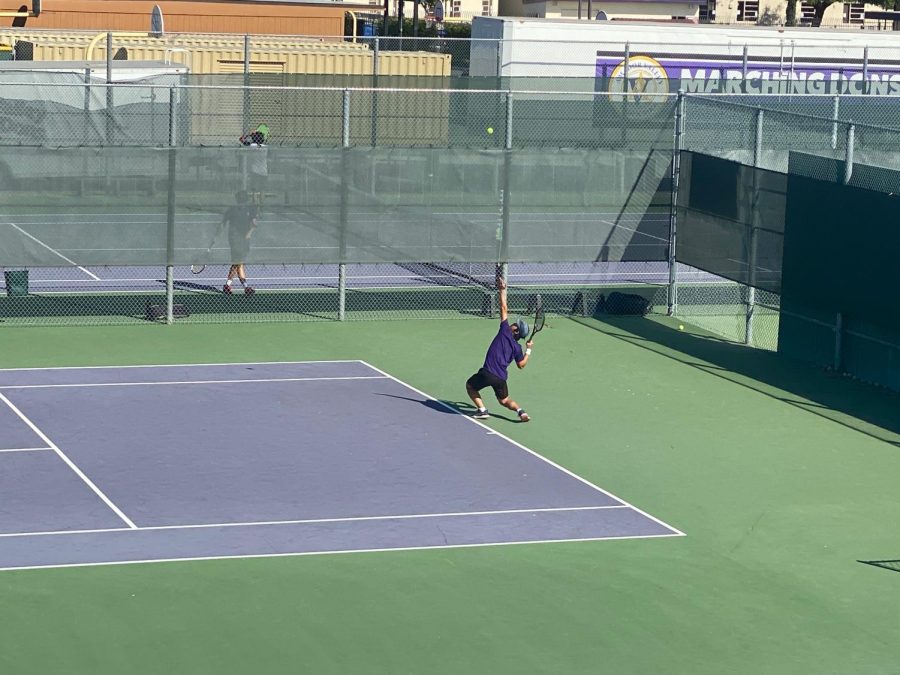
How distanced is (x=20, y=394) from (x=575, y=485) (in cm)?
718

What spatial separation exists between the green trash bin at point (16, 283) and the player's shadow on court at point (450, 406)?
7.32 m

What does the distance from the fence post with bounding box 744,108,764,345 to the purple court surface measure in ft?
20.0

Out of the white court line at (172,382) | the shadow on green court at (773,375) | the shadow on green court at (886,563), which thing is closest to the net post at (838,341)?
the shadow on green court at (773,375)

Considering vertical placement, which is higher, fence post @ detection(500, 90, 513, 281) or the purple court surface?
fence post @ detection(500, 90, 513, 281)

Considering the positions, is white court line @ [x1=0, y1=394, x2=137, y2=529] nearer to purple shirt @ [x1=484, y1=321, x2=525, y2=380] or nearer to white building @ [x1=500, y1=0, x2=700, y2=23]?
purple shirt @ [x1=484, y1=321, x2=525, y2=380]

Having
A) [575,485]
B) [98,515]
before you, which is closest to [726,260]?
[575,485]

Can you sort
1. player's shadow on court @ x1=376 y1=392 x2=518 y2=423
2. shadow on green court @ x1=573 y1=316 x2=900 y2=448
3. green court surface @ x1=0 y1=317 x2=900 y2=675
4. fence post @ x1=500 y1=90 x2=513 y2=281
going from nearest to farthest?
green court surface @ x1=0 y1=317 x2=900 y2=675 → player's shadow on court @ x1=376 y1=392 x2=518 y2=423 → shadow on green court @ x1=573 y1=316 x2=900 y2=448 → fence post @ x1=500 y1=90 x2=513 y2=281

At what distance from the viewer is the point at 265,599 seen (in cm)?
1266

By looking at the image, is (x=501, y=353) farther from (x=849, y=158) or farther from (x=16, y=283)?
(x=16, y=283)

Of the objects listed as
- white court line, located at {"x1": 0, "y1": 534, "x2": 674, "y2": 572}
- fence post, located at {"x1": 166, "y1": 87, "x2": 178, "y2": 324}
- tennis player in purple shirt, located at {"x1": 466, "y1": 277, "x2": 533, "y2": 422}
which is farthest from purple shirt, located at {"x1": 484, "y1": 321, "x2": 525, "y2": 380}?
fence post, located at {"x1": 166, "y1": 87, "x2": 178, "y2": 324}

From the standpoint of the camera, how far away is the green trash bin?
79.4ft

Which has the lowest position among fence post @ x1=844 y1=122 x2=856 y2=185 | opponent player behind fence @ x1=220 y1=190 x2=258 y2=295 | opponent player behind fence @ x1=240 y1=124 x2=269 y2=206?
opponent player behind fence @ x1=220 y1=190 x2=258 y2=295

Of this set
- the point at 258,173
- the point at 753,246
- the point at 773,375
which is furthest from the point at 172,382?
the point at 753,246

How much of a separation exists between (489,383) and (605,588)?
5.56m
